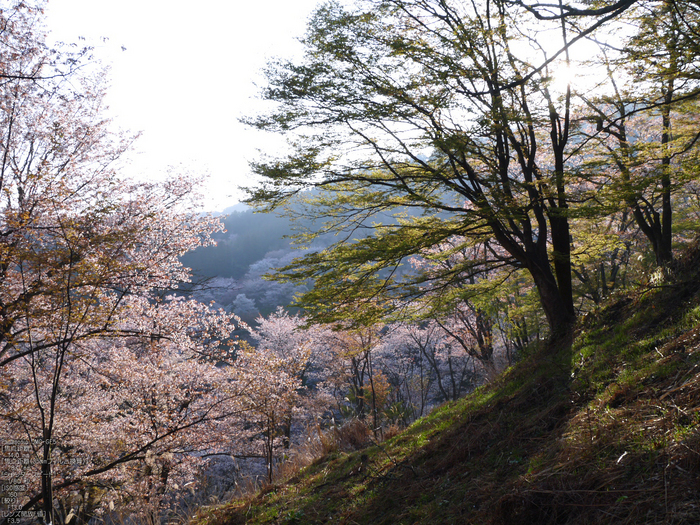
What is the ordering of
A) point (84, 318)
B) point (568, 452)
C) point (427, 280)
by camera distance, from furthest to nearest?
point (427, 280) → point (84, 318) → point (568, 452)

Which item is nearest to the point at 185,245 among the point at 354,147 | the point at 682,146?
the point at 354,147

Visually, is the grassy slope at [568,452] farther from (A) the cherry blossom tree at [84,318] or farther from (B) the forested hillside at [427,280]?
(A) the cherry blossom tree at [84,318]

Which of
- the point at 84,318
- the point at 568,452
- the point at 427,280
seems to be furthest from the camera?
the point at 427,280

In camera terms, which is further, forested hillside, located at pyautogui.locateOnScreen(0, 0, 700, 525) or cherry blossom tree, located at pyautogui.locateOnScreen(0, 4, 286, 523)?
cherry blossom tree, located at pyautogui.locateOnScreen(0, 4, 286, 523)

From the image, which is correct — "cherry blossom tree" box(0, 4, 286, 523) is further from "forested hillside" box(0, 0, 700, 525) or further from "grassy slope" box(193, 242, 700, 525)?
"grassy slope" box(193, 242, 700, 525)

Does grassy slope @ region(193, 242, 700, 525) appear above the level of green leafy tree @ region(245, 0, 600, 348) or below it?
below

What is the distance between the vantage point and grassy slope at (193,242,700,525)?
192 cm

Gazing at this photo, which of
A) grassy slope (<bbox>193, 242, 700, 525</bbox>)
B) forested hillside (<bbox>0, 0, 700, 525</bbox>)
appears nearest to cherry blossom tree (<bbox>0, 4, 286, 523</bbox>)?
forested hillside (<bbox>0, 0, 700, 525</bbox>)

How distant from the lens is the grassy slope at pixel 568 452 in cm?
192

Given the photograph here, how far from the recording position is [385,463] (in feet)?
16.1

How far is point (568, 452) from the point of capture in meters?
2.50

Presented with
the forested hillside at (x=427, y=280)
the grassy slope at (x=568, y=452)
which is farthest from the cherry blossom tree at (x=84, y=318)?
the grassy slope at (x=568, y=452)

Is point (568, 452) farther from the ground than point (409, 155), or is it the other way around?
point (409, 155)

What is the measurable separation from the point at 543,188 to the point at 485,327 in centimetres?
892
